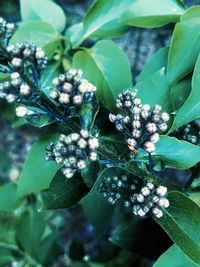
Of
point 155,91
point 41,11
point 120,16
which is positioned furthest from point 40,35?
point 155,91

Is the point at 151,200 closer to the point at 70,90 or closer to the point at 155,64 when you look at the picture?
the point at 70,90

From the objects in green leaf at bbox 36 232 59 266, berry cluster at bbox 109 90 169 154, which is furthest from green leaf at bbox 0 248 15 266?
berry cluster at bbox 109 90 169 154

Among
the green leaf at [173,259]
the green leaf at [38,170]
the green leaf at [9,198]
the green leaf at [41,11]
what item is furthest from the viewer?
the green leaf at [9,198]

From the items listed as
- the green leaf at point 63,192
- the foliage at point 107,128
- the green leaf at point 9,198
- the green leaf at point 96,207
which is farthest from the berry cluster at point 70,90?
the green leaf at point 9,198

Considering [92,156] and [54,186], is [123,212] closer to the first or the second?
[54,186]

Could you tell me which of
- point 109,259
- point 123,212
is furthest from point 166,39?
point 109,259

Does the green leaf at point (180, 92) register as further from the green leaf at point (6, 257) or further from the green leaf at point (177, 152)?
the green leaf at point (6, 257)
